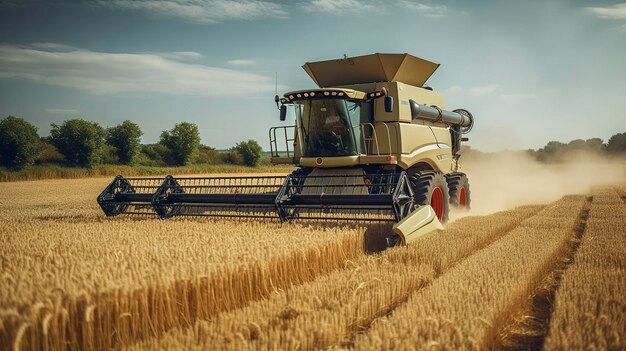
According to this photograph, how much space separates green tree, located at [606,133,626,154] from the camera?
1483 inches

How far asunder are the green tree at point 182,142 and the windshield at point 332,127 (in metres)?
29.7

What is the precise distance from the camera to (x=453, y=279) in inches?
153

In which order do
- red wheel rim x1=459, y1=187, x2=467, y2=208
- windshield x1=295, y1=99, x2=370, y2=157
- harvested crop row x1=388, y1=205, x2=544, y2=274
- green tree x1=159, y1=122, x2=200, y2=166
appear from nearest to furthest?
1. harvested crop row x1=388, y1=205, x2=544, y2=274
2. windshield x1=295, y1=99, x2=370, y2=157
3. red wheel rim x1=459, y1=187, x2=467, y2=208
4. green tree x1=159, y1=122, x2=200, y2=166

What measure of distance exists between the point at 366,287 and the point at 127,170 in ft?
94.7

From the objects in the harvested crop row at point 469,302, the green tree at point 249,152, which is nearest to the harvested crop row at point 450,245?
the harvested crop row at point 469,302

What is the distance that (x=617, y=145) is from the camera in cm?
3822

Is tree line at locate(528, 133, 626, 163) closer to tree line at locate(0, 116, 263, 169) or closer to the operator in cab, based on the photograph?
tree line at locate(0, 116, 263, 169)

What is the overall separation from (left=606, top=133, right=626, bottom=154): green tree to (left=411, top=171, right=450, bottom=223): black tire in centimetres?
3729

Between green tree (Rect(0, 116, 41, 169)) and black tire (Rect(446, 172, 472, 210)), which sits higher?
green tree (Rect(0, 116, 41, 169))

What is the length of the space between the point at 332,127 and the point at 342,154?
473 mm

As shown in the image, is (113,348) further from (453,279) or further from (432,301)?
(453,279)

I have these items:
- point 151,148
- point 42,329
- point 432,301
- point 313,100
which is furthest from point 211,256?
point 151,148

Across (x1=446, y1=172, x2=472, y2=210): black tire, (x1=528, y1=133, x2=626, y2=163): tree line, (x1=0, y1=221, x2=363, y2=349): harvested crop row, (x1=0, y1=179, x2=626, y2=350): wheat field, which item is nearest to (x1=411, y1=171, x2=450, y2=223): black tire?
(x1=446, y1=172, x2=472, y2=210): black tire

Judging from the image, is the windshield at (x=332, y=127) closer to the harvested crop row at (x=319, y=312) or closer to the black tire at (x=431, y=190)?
the black tire at (x=431, y=190)
